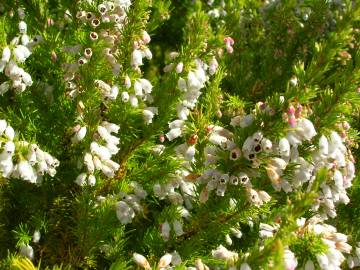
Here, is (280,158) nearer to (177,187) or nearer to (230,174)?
(230,174)

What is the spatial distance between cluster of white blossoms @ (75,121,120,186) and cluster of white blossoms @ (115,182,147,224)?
172 millimetres

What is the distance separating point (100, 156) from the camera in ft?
8.55

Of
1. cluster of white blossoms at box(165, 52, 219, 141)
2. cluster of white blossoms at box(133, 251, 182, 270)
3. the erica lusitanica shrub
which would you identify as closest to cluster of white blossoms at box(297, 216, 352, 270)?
the erica lusitanica shrub

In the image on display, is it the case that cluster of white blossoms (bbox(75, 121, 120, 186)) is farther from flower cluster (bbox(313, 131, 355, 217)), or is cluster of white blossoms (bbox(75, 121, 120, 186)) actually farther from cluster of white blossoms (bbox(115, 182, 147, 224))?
flower cluster (bbox(313, 131, 355, 217))

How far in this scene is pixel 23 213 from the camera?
3096 millimetres

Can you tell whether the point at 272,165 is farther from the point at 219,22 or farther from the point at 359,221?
the point at 219,22

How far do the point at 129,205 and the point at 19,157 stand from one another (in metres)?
0.67

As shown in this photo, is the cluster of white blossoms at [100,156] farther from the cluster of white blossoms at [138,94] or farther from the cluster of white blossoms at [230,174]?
the cluster of white blossoms at [230,174]

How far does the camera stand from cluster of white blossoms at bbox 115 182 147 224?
8.52ft

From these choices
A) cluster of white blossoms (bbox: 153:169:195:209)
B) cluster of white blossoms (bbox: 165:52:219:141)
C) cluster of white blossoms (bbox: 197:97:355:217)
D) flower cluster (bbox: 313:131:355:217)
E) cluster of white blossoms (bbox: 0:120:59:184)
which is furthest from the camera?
cluster of white blossoms (bbox: 153:169:195:209)

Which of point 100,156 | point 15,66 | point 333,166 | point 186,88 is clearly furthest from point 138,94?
point 333,166

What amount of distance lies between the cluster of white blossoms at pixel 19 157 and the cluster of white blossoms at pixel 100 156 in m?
0.22

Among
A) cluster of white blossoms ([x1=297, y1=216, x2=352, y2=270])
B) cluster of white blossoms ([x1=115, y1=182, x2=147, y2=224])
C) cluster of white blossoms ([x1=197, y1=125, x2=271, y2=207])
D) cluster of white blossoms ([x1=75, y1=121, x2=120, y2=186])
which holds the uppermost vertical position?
cluster of white blossoms ([x1=197, y1=125, x2=271, y2=207])

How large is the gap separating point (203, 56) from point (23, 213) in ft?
5.31
